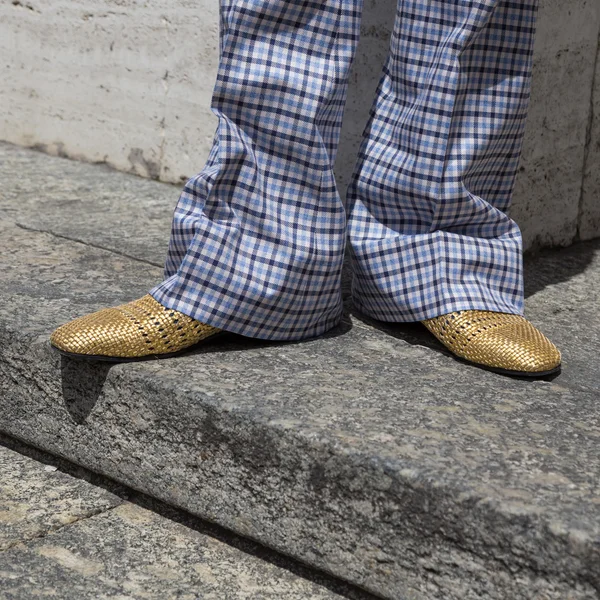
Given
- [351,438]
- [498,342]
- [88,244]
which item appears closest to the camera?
[351,438]

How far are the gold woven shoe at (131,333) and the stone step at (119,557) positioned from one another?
28cm

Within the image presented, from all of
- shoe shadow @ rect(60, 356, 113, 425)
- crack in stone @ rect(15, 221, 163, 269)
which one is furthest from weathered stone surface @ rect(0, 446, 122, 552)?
crack in stone @ rect(15, 221, 163, 269)

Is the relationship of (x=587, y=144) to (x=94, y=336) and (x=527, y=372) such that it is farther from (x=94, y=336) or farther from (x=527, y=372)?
(x=94, y=336)

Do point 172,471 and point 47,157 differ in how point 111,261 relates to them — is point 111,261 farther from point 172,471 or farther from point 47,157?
point 47,157

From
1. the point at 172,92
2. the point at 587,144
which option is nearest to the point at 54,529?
the point at 172,92

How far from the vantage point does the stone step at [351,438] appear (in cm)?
142

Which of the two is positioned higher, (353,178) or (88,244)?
(353,178)

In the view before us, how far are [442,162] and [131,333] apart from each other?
2.03 feet

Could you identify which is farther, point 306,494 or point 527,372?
point 527,372

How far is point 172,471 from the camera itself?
1.75 meters

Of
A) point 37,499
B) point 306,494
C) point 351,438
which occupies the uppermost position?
point 351,438

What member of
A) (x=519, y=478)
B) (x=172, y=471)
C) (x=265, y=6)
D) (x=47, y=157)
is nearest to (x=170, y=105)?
(x=47, y=157)

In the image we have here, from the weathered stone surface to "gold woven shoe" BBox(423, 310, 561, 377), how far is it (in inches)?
25.9

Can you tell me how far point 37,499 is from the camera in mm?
1856
